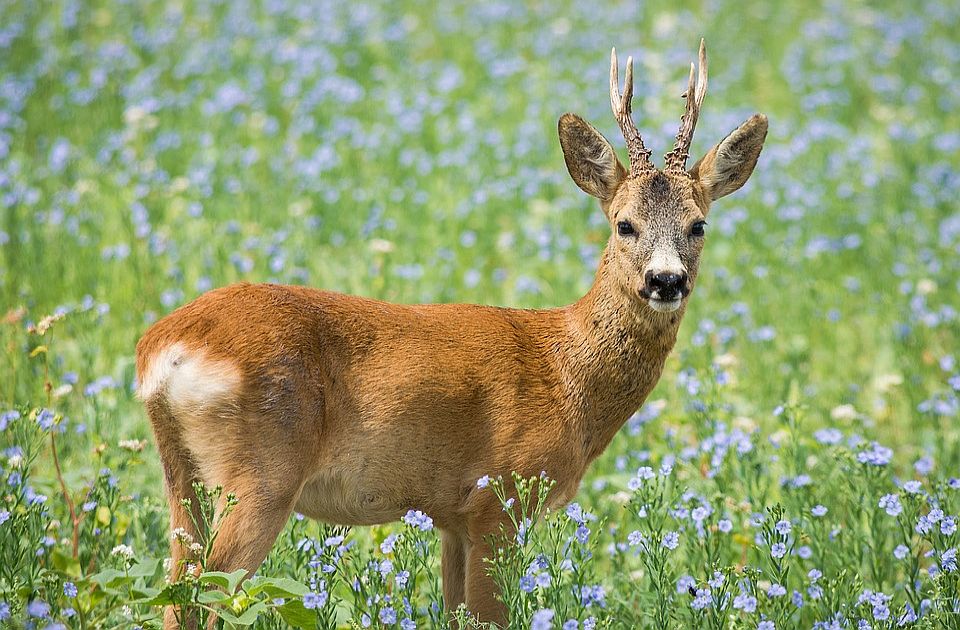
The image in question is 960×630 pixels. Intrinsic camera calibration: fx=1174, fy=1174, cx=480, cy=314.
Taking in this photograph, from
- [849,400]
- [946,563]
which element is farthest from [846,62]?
[946,563]

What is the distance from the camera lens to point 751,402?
568 cm

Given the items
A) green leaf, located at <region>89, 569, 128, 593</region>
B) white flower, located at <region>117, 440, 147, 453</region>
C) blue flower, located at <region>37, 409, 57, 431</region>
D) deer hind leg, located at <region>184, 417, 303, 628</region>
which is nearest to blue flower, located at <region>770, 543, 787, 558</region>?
deer hind leg, located at <region>184, 417, 303, 628</region>

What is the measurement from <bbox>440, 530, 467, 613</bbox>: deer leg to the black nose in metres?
1.12

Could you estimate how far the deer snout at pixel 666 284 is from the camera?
3826mm

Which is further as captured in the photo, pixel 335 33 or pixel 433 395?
pixel 335 33

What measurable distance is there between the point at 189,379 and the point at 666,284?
1539 mm

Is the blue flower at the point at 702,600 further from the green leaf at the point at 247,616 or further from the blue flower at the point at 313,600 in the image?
the green leaf at the point at 247,616

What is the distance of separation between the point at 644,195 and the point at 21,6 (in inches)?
326

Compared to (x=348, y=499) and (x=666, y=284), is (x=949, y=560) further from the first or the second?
(x=348, y=499)

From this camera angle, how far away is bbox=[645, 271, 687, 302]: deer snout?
383 cm

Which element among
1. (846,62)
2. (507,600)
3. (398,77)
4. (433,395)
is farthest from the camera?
(846,62)

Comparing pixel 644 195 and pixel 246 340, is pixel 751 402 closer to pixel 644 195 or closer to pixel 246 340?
pixel 644 195

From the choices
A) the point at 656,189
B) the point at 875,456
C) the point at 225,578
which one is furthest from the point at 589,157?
the point at 225,578

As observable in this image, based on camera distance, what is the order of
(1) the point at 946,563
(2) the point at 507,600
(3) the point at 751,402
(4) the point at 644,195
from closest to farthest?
1. (2) the point at 507,600
2. (1) the point at 946,563
3. (4) the point at 644,195
4. (3) the point at 751,402
